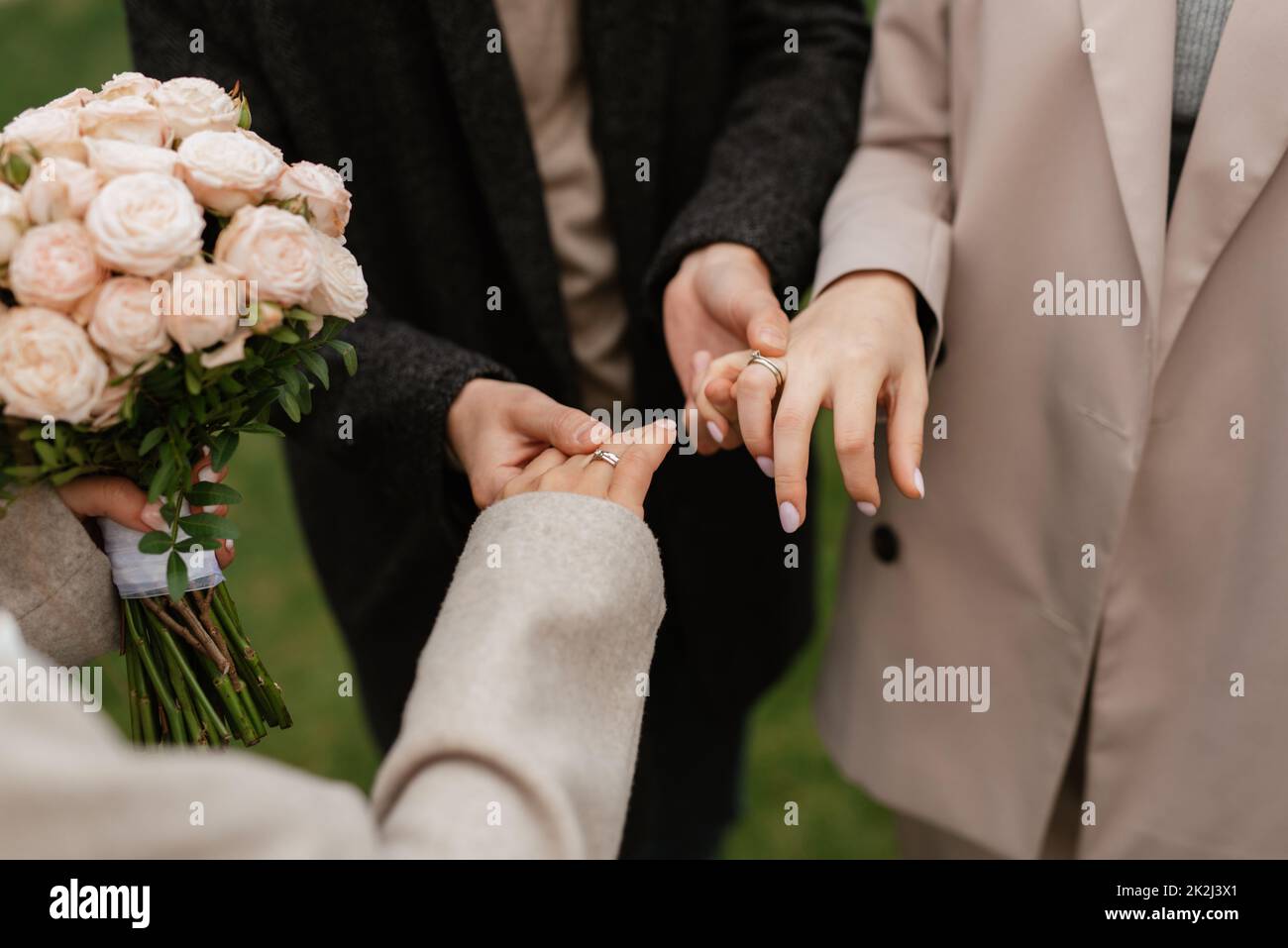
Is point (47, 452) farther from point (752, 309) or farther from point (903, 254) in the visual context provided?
point (903, 254)

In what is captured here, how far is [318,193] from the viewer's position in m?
0.98

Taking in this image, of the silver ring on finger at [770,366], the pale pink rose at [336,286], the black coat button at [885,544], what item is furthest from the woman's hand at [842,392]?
the pale pink rose at [336,286]

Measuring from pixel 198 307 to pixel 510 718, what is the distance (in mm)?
428

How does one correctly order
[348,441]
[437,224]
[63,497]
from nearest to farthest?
[63,497] → [348,441] → [437,224]

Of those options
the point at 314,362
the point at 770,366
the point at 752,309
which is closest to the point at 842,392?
the point at 770,366

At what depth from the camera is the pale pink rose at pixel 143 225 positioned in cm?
84

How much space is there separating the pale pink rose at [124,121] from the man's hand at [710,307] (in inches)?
27.0

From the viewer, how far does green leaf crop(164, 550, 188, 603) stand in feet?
3.30

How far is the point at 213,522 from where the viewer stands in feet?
3.37

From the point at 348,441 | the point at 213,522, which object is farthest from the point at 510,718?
the point at 348,441

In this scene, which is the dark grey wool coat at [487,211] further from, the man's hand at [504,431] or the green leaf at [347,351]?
the green leaf at [347,351]

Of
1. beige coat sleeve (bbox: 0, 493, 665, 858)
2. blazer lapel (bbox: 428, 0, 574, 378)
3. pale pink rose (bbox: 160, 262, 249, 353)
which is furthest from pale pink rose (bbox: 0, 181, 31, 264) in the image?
blazer lapel (bbox: 428, 0, 574, 378)
